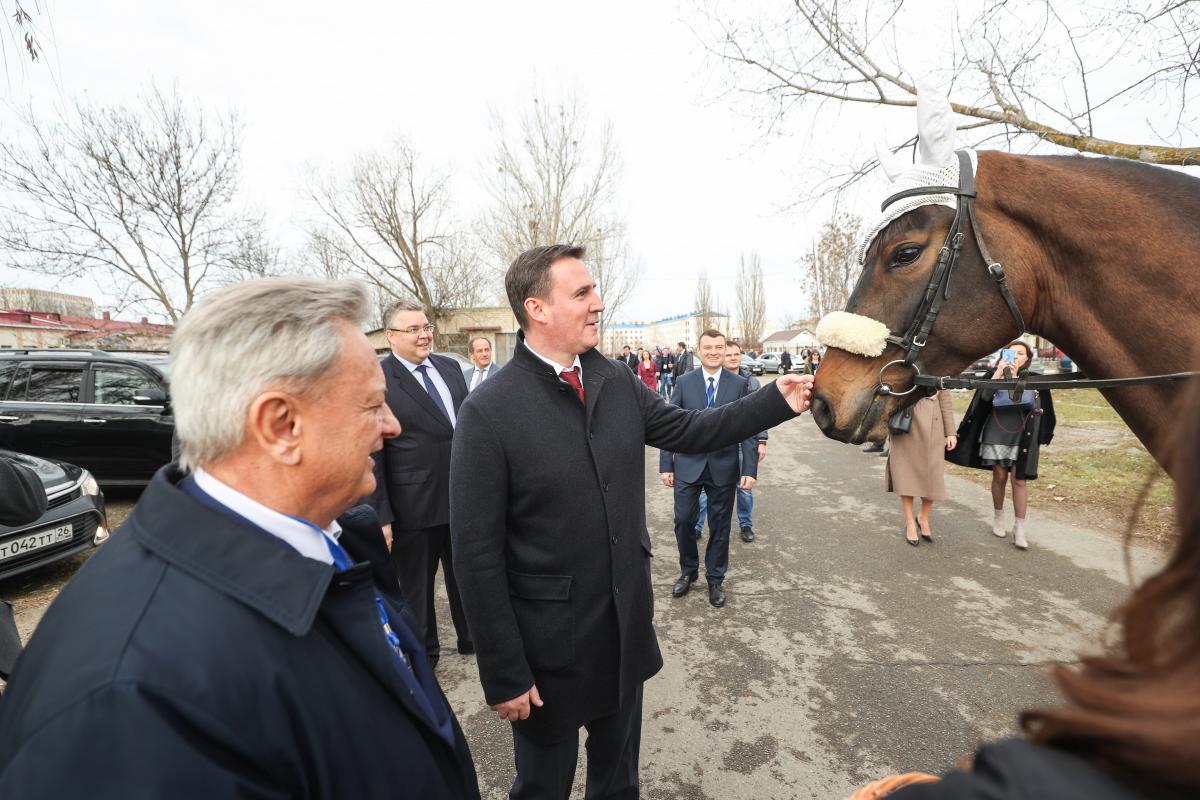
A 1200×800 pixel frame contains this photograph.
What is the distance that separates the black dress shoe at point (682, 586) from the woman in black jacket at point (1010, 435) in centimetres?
305

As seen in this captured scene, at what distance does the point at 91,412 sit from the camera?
6.48m

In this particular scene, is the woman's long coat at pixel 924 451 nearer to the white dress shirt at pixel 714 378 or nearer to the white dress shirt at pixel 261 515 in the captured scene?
the white dress shirt at pixel 714 378

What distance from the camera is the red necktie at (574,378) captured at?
2.04 m

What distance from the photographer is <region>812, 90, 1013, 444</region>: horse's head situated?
2039 millimetres

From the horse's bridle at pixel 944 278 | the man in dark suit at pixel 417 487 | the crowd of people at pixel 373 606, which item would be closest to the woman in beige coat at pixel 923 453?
the horse's bridle at pixel 944 278

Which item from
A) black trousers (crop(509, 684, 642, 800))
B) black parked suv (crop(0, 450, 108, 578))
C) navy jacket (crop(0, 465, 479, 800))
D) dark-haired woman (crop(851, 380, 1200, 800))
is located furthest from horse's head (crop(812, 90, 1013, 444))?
black parked suv (crop(0, 450, 108, 578))

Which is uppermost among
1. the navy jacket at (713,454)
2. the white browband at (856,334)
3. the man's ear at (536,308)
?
the man's ear at (536,308)

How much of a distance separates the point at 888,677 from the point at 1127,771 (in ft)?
11.1

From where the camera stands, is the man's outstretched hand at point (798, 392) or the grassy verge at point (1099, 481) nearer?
the man's outstretched hand at point (798, 392)

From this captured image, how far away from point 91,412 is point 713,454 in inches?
295

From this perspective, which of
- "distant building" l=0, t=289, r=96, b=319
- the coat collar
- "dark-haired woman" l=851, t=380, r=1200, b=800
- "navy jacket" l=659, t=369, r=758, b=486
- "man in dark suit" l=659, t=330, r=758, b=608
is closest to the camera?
"dark-haired woman" l=851, t=380, r=1200, b=800

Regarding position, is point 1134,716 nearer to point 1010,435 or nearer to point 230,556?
point 230,556

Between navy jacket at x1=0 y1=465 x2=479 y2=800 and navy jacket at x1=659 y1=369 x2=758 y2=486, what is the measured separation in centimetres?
360

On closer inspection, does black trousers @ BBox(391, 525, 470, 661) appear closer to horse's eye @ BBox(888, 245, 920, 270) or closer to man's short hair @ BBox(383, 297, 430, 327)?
man's short hair @ BBox(383, 297, 430, 327)
